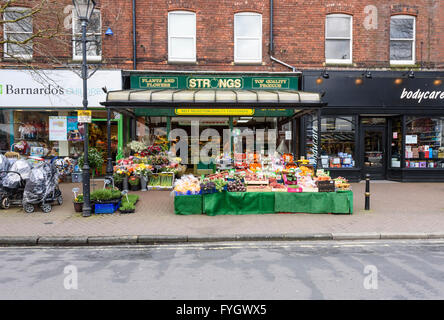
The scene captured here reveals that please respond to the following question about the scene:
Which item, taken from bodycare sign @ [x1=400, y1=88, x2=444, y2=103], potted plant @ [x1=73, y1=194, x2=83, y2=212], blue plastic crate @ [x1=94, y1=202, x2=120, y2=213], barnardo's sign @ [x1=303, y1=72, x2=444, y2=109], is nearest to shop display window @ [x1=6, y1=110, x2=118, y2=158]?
potted plant @ [x1=73, y1=194, x2=83, y2=212]

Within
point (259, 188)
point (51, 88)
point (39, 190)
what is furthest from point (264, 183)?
point (51, 88)

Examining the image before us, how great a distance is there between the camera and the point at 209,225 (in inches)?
311

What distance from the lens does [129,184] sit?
1284cm

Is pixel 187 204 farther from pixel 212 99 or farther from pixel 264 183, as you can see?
pixel 212 99

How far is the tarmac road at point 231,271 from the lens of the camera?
14.3 feet

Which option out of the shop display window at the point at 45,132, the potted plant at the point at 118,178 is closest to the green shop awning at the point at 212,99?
the potted plant at the point at 118,178

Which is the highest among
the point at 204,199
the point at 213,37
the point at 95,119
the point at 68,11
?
the point at 68,11

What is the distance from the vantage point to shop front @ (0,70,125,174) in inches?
547

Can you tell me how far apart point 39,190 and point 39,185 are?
0.14 meters

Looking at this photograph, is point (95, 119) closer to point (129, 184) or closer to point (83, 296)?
point (129, 184)

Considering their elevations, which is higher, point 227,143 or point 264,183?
point 227,143
